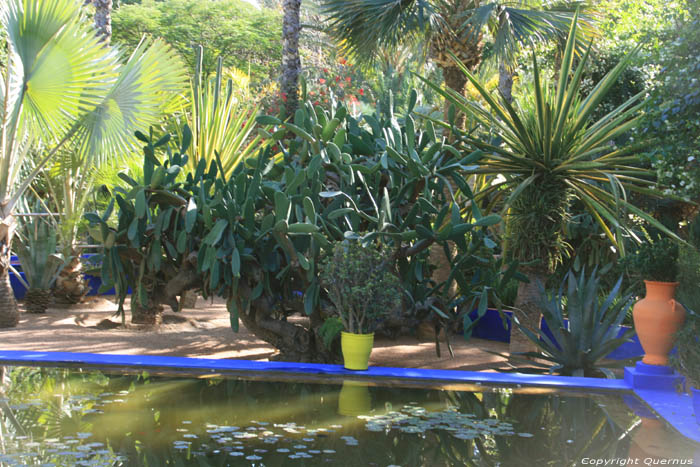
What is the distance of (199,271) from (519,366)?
3.37 meters

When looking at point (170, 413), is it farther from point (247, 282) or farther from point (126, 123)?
point (126, 123)

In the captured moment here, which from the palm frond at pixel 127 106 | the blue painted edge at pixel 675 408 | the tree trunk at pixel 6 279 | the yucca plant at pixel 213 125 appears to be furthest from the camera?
the yucca plant at pixel 213 125

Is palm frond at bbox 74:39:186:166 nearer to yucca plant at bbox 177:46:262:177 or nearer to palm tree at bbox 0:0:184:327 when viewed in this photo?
palm tree at bbox 0:0:184:327

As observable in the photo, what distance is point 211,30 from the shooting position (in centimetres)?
2897

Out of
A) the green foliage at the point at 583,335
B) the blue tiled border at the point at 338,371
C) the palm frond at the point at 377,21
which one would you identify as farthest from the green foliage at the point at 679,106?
the palm frond at the point at 377,21

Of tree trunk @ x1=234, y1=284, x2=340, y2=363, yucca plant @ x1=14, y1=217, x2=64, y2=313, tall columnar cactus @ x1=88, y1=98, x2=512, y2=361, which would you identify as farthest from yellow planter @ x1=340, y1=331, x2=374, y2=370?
yucca plant @ x1=14, y1=217, x2=64, y2=313

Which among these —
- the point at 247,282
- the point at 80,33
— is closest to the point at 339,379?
the point at 247,282

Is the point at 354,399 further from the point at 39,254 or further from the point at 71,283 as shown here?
the point at 39,254

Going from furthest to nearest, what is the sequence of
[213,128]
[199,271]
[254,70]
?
[254,70], [213,128], [199,271]

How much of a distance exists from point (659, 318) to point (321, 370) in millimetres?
2725

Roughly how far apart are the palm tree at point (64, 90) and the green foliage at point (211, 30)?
20.1m

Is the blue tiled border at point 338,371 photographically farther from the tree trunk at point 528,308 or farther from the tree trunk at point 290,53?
the tree trunk at point 290,53

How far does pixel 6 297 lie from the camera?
28.0 feet

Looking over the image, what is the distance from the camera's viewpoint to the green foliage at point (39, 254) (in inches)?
389
